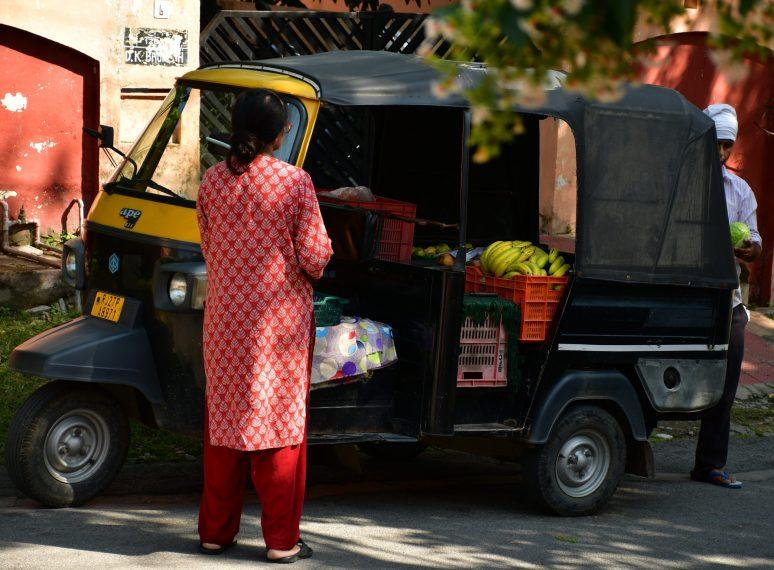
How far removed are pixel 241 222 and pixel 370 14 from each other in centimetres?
723

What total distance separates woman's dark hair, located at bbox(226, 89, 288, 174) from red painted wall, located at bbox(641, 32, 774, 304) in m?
8.93

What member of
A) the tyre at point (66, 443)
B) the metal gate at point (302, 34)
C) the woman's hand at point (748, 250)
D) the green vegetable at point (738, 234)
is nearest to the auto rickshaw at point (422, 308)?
the tyre at point (66, 443)

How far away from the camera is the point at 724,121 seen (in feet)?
24.4

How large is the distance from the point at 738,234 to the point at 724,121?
0.67 meters

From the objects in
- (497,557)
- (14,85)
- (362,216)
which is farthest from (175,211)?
(14,85)

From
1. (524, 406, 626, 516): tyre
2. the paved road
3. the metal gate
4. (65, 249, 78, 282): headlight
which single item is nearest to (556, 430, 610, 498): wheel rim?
(524, 406, 626, 516): tyre

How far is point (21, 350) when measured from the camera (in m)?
5.86

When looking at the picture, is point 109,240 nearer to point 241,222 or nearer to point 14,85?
point 241,222

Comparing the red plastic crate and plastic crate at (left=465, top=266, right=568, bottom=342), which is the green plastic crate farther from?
plastic crate at (left=465, top=266, right=568, bottom=342)

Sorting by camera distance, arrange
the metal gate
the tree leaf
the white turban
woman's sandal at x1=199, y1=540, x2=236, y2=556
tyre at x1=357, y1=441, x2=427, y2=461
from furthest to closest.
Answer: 1. the metal gate
2. tyre at x1=357, y1=441, x2=427, y2=461
3. the white turban
4. woman's sandal at x1=199, y1=540, x2=236, y2=556
5. the tree leaf

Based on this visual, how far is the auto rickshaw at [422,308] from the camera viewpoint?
5871 millimetres

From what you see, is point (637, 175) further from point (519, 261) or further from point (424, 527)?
point (424, 527)

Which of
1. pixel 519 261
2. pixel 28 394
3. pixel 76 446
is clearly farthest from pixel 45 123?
pixel 519 261

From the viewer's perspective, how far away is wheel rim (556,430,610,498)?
21.4 feet
